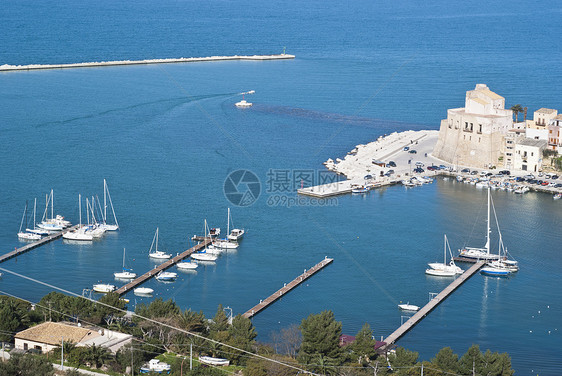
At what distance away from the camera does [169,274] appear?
33.5m

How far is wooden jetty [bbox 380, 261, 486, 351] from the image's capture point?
94.2 ft

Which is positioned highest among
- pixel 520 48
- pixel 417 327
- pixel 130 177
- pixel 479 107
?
pixel 520 48

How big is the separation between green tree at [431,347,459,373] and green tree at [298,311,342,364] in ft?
8.59

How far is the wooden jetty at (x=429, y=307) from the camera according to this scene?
28.7 m

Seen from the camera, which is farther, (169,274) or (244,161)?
(244,161)

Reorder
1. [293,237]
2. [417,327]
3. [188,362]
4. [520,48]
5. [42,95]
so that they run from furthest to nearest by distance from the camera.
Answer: [520,48] < [42,95] < [293,237] < [417,327] < [188,362]

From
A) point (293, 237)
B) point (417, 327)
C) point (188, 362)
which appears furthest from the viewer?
point (293, 237)

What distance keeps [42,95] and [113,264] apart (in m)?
35.1

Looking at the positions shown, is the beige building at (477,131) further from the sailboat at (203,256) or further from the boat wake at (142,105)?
the boat wake at (142,105)

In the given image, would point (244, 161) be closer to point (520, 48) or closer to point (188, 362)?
point (188, 362)

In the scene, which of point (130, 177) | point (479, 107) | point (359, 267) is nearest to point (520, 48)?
point (479, 107)

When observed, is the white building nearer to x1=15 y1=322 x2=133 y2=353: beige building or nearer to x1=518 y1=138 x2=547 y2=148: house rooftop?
x1=518 y1=138 x2=547 y2=148: house rooftop

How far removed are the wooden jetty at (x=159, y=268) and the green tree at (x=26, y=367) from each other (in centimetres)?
867

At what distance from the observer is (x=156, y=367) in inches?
971
